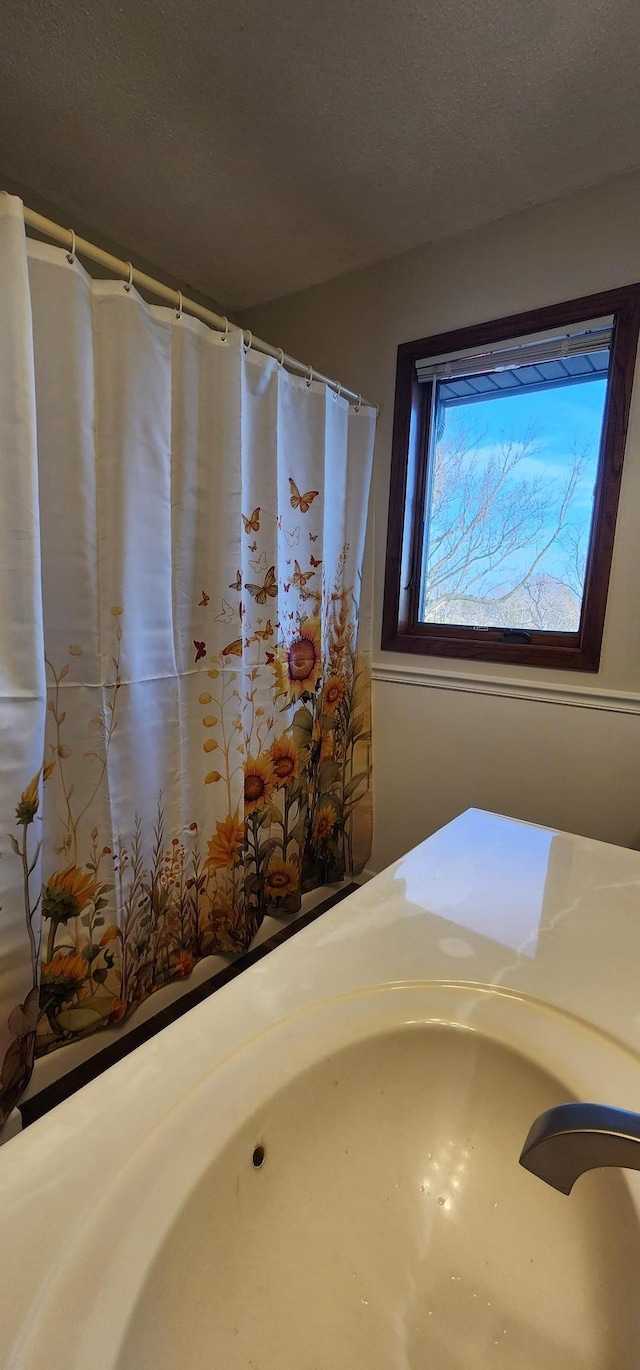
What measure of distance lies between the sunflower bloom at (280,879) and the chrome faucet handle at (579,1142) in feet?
4.51

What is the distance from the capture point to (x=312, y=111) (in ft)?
3.82

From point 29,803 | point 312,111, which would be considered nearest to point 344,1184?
point 29,803

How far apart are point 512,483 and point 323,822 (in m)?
1.20

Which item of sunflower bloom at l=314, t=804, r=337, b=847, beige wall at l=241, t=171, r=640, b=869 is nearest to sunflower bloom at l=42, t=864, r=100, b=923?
sunflower bloom at l=314, t=804, r=337, b=847

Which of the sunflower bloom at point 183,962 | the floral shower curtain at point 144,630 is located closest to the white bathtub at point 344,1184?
the floral shower curtain at point 144,630

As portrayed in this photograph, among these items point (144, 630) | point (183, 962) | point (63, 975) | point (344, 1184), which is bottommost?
point (183, 962)

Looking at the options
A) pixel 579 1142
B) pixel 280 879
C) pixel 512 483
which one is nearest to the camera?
pixel 579 1142

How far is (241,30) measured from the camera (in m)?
1.01

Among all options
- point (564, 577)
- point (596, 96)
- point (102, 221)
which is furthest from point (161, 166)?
point (564, 577)

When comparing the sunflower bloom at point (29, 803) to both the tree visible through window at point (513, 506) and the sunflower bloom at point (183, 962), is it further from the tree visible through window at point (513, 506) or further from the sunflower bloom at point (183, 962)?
the tree visible through window at point (513, 506)

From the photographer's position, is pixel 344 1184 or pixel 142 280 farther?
pixel 142 280

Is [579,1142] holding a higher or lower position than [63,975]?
higher

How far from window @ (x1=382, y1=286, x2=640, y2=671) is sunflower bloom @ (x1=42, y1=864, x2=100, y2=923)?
1.10 m

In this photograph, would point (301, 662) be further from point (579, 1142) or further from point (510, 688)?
point (579, 1142)
